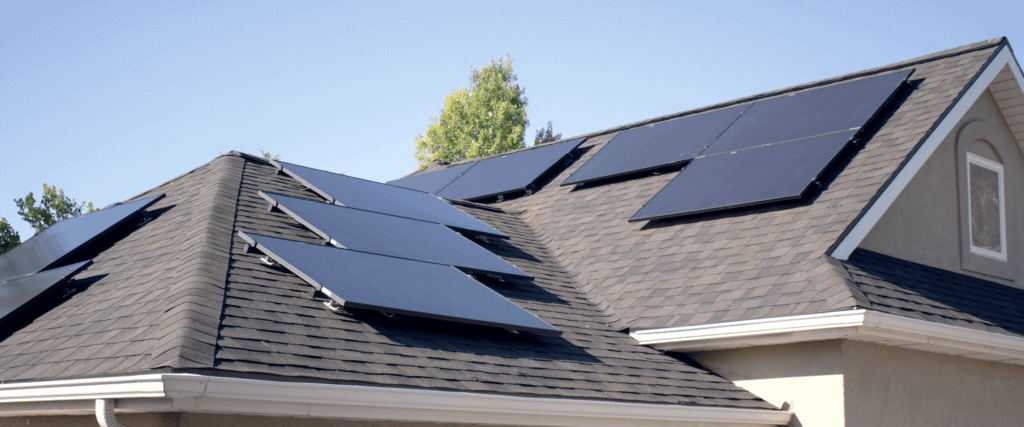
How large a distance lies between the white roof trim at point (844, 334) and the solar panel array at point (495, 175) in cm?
593

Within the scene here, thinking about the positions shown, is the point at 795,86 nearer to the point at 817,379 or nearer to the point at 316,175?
the point at 817,379

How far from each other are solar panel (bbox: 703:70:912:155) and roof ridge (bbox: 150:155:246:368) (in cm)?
659

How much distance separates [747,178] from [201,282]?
6.75 m

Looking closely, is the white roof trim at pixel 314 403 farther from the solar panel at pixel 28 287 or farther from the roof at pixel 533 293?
the solar panel at pixel 28 287

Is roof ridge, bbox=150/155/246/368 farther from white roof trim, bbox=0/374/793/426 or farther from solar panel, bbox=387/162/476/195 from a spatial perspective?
solar panel, bbox=387/162/476/195

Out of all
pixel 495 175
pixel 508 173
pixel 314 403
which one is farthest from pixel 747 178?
pixel 314 403

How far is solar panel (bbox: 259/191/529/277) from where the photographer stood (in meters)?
8.95

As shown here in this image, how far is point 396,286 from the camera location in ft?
25.8

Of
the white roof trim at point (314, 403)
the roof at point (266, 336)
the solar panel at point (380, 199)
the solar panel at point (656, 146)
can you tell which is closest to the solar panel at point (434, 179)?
the solar panel at point (656, 146)

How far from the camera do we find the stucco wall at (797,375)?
27.2 feet

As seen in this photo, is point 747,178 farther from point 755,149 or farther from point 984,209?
point 984,209

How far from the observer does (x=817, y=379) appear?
8422mm

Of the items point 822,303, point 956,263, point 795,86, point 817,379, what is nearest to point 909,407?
point 817,379

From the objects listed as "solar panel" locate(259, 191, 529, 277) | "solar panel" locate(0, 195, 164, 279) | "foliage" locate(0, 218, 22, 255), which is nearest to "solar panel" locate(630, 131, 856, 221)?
"solar panel" locate(259, 191, 529, 277)
